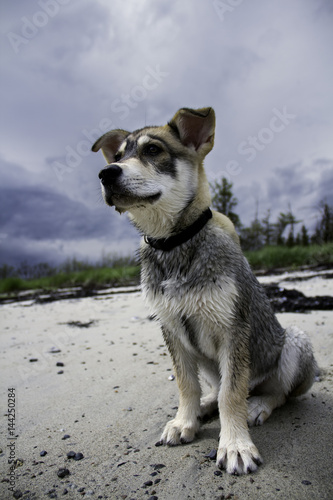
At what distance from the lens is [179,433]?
2863 millimetres

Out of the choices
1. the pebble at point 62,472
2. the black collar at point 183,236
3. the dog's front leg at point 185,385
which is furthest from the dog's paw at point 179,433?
the black collar at point 183,236

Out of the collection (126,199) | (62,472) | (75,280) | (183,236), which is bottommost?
(62,472)

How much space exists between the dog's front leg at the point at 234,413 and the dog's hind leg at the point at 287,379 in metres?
0.52

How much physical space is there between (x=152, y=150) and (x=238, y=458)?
2643 millimetres

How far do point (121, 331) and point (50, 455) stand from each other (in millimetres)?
3976

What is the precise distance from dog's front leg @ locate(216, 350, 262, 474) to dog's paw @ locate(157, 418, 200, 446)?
39 cm

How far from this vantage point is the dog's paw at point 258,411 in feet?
9.78

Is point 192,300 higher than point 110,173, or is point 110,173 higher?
point 110,173

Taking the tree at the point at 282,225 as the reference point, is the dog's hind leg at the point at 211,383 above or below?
below

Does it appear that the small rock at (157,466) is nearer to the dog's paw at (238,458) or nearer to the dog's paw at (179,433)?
the dog's paw at (179,433)

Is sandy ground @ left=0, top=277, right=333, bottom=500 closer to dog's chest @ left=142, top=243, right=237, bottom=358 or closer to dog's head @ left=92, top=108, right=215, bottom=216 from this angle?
dog's chest @ left=142, top=243, right=237, bottom=358

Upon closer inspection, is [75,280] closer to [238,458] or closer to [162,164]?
[162,164]

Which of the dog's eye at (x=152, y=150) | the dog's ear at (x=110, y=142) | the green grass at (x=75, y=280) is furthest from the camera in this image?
the green grass at (x=75, y=280)

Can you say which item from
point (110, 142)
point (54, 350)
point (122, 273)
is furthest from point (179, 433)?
point (122, 273)
